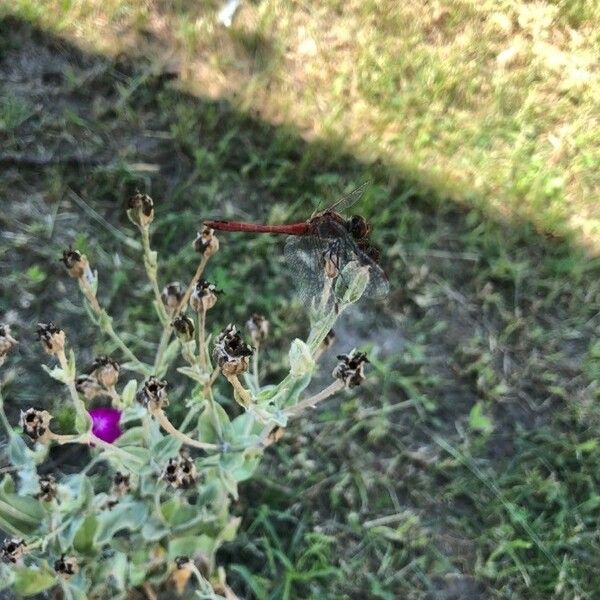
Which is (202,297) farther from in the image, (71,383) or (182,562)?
(182,562)

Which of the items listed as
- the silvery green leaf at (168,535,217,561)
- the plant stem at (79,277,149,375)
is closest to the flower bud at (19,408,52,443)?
the plant stem at (79,277,149,375)

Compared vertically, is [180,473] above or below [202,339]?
below

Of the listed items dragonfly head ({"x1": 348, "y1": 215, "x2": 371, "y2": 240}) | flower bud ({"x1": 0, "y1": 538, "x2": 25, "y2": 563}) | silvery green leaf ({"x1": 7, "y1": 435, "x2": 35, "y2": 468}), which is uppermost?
dragonfly head ({"x1": 348, "y1": 215, "x2": 371, "y2": 240})

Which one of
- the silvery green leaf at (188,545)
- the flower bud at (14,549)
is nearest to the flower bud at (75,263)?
the flower bud at (14,549)

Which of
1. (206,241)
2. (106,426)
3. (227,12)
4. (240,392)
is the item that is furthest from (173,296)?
(227,12)

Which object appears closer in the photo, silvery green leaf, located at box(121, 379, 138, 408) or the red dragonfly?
the red dragonfly

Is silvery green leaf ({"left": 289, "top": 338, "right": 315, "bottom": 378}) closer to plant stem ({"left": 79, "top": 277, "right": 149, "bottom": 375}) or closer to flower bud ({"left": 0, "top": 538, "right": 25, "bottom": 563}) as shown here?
plant stem ({"left": 79, "top": 277, "right": 149, "bottom": 375})

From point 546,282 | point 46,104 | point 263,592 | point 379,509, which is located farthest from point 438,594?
point 46,104
